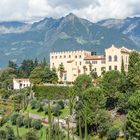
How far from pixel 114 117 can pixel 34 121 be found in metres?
13.3

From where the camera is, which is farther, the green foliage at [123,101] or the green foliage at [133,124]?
the green foliage at [123,101]

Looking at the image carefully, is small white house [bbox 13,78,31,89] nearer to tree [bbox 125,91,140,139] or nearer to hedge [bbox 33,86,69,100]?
hedge [bbox 33,86,69,100]

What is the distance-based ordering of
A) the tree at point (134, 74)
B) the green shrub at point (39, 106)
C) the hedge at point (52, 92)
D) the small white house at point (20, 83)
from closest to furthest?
the tree at point (134, 74), the green shrub at point (39, 106), the hedge at point (52, 92), the small white house at point (20, 83)

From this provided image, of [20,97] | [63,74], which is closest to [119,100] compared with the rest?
[20,97]

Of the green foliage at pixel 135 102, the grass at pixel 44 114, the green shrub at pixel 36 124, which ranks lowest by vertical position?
the green shrub at pixel 36 124

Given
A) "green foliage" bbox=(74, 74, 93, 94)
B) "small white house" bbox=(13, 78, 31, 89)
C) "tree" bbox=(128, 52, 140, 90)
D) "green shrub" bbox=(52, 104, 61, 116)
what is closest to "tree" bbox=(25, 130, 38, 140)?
"green shrub" bbox=(52, 104, 61, 116)

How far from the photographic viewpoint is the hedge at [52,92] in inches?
4076

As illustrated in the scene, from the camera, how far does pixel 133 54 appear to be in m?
88.6

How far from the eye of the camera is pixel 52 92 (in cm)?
10525

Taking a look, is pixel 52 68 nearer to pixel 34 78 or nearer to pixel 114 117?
pixel 34 78

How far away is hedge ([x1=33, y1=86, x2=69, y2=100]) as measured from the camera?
103519 millimetres

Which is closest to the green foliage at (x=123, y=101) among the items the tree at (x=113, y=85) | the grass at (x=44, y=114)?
the tree at (x=113, y=85)

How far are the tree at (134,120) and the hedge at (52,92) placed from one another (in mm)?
33658

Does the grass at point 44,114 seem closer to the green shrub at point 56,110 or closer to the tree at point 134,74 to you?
the green shrub at point 56,110
